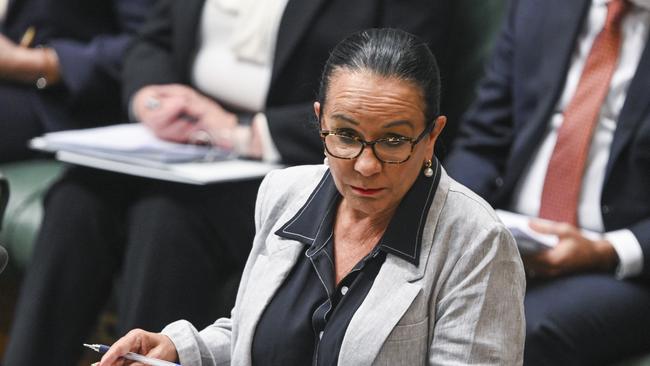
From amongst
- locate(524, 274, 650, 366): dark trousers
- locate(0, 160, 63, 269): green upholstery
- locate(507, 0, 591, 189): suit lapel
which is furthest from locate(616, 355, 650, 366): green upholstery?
locate(0, 160, 63, 269): green upholstery

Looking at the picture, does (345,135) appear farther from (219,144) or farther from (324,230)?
(219,144)

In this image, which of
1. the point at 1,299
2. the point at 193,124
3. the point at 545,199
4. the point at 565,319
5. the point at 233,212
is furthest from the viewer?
the point at 1,299

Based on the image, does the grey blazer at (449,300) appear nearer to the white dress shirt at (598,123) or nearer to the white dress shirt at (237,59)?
the white dress shirt at (598,123)

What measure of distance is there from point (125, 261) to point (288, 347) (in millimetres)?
970

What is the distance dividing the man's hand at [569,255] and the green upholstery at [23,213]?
1.21m

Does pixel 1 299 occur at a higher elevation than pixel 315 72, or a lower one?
lower

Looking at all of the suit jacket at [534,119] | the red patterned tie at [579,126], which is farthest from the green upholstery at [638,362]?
the red patterned tie at [579,126]

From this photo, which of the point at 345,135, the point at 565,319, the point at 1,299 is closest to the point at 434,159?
the point at 345,135

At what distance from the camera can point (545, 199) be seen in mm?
2162

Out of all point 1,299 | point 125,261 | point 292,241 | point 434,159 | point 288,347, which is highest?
point 434,159

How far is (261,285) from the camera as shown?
144 cm

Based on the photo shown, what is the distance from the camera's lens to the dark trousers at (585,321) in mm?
1871

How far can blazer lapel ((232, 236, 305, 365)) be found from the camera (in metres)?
1.42

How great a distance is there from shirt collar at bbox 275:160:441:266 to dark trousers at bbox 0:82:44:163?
1.60 m
